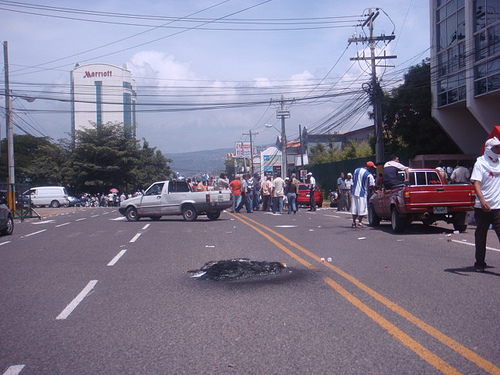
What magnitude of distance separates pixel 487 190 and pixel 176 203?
1467 cm

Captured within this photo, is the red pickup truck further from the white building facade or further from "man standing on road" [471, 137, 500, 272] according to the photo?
the white building facade

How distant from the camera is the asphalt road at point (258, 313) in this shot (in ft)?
15.2

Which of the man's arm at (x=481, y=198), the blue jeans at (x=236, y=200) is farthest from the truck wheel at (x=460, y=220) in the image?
the blue jeans at (x=236, y=200)

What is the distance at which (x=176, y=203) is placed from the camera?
21.0 metres

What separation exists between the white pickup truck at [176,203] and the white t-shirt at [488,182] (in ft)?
44.5

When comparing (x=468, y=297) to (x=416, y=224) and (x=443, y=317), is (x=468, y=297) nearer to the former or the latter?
(x=443, y=317)

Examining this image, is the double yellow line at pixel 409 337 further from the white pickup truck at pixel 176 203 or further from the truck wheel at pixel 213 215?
the truck wheel at pixel 213 215

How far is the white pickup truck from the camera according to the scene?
20.6m

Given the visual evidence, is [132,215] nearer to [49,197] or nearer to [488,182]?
[488,182]

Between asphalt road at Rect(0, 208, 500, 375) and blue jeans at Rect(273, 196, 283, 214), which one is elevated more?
blue jeans at Rect(273, 196, 283, 214)

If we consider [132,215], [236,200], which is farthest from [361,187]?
[132,215]

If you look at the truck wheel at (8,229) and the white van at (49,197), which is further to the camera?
the white van at (49,197)

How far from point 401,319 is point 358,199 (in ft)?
32.7

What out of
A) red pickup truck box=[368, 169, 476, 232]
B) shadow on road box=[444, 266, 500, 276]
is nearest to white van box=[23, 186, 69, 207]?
red pickup truck box=[368, 169, 476, 232]
